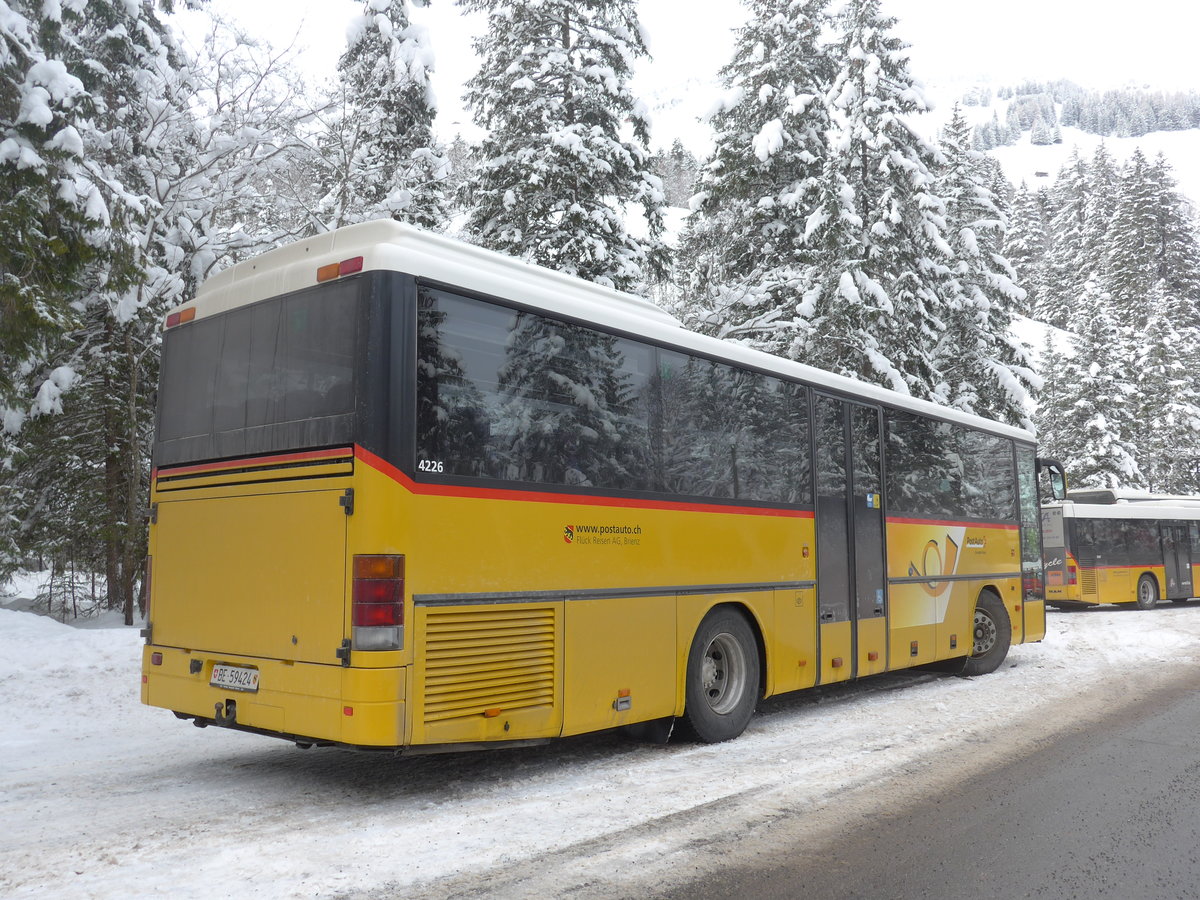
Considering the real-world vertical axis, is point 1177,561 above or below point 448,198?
below

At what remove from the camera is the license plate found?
6.06 meters

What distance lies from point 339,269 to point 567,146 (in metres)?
11.9

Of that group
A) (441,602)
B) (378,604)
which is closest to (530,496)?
(441,602)

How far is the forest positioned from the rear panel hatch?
4.83 m

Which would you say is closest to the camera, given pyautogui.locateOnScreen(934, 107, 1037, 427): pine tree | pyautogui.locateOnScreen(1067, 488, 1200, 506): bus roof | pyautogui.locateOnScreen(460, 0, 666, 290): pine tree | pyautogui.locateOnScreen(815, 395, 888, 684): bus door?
pyautogui.locateOnScreen(815, 395, 888, 684): bus door

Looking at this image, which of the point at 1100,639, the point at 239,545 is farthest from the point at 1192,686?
the point at 239,545

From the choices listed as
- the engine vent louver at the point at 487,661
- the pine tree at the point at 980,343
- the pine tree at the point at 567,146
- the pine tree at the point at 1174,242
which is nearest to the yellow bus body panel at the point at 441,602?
the engine vent louver at the point at 487,661

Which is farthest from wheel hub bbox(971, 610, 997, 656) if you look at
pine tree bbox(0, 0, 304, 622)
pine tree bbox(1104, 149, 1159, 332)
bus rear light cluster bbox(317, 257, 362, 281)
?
pine tree bbox(1104, 149, 1159, 332)

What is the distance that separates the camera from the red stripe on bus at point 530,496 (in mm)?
5574

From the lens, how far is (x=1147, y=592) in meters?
27.1

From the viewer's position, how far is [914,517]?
1090 cm

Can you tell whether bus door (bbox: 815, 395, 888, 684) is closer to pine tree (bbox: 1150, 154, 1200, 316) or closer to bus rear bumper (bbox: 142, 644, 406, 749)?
bus rear bumper (bbox: 142, 644, 406, 749)

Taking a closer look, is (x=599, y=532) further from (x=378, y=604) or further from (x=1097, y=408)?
(x=1097, y=408)

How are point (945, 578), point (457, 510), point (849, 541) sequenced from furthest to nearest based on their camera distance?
point (945, 578) → point (849, 541) → point (457, 510)
